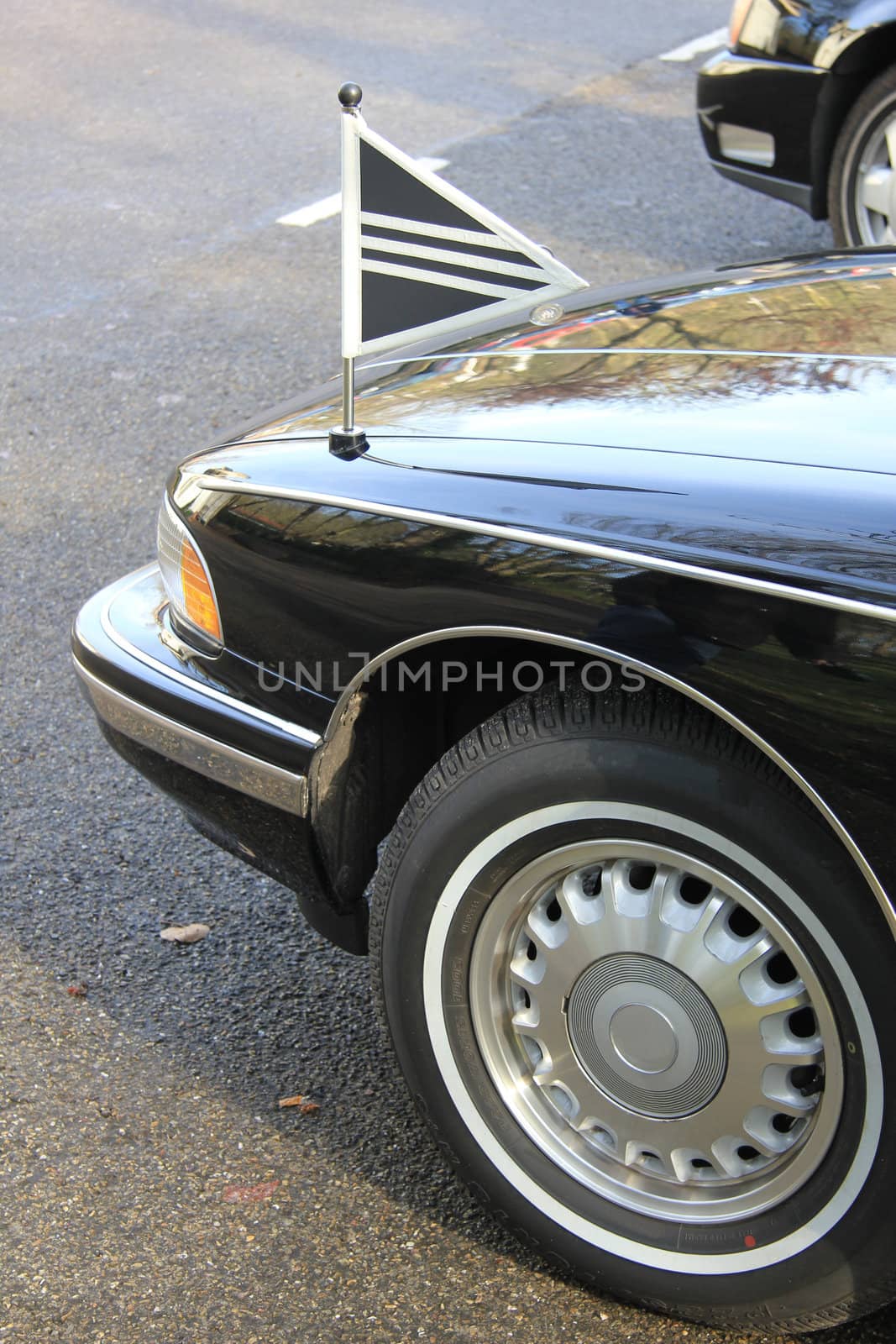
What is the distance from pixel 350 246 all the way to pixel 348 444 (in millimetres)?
288

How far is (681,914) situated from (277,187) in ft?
19.6

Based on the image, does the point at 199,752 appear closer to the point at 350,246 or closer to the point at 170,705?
the point at 170,705

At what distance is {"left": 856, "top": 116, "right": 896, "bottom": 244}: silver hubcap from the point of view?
17.5ft

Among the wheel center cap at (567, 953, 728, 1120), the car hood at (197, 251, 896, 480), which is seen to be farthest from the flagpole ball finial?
the wheel center cap at (567, 953, 728, 1120)

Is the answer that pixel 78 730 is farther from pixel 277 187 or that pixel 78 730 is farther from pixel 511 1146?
pixel 277 187

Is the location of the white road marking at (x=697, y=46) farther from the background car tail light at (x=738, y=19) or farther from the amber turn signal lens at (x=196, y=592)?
the amber turn signal lens at (x=196, y=592)

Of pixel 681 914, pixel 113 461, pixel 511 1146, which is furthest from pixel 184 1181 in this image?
pixel 113 461

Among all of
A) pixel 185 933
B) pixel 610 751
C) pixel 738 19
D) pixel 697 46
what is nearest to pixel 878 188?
pixel 738 19

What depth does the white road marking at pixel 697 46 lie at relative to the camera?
948 centimetres

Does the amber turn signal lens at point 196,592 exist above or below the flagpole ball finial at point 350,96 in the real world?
below

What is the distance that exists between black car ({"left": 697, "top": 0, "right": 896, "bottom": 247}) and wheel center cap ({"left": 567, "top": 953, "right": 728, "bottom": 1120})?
4201 millimetres

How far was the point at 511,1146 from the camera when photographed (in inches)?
82.9

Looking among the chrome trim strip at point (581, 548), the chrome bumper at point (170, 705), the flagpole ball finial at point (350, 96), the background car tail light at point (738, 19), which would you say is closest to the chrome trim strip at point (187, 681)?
the chrome bumper at point (170, 705)

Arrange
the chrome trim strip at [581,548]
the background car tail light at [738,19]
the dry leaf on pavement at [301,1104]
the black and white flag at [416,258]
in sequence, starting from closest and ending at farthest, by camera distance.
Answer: the chrome trim strip at [581,548] < the black and white flag at [416,258] < the dry leaf on pavement at [301,1104] < the background car tail light at [738,19]
